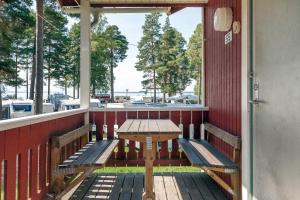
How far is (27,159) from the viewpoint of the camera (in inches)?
99.8

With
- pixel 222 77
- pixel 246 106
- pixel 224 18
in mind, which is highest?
pixel 224 18

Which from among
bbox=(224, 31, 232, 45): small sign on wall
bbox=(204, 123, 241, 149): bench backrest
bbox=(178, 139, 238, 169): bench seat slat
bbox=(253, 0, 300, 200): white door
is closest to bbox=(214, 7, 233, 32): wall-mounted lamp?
bbox=(224, 31, 232, 45): small sign on wall

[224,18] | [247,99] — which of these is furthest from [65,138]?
[224,18]

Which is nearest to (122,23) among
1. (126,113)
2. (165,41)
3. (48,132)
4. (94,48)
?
(165,41)

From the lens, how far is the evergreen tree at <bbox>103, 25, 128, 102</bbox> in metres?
24.8

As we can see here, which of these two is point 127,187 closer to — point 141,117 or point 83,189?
point 83,189

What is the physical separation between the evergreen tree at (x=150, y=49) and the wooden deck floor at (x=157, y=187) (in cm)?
2406

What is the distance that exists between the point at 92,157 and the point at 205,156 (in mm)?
1227

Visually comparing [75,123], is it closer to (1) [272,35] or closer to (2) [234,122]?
(2) [234,122]

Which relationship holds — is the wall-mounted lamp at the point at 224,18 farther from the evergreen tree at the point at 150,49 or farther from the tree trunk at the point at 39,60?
the evergreen tree at the point at 150,49

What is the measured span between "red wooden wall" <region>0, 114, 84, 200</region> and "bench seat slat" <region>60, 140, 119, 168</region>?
0.27 meters

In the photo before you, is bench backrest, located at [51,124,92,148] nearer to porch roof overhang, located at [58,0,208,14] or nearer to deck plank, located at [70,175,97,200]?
deck plank, located at [70,175,97,200]

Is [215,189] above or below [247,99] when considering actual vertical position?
below

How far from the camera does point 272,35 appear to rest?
97.0 inches
